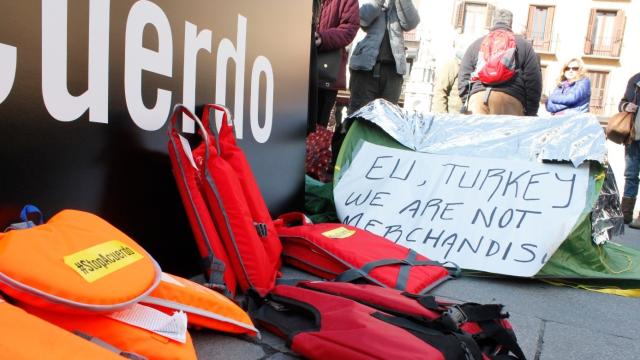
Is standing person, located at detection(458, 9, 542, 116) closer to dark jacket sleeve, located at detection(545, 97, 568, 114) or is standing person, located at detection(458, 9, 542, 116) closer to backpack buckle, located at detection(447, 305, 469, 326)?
dark jacket sleeve, located at detection(545, 97, 568, 114)

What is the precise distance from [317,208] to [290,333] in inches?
54.7

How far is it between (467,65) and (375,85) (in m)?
0.67

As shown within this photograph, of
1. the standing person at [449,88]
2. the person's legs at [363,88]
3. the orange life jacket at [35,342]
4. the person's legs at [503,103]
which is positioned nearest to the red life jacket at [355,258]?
the orange life jacket at [35,342]

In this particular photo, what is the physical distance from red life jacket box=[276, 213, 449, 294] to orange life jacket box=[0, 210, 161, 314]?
2.49 feet

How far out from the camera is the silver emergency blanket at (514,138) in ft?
6.79

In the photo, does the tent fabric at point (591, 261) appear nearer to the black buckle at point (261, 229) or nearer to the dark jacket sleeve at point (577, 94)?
the black buckle at point (261, 229)

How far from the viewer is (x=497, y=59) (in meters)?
3.12

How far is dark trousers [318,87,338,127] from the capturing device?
11.0 feet

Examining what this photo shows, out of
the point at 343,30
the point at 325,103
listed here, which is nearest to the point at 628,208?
the point at 325,103

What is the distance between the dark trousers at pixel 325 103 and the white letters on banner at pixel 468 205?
3.43 feet

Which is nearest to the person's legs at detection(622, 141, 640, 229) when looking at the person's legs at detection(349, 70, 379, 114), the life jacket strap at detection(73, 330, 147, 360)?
the person's legs at detection(349, 70, 379, 114)

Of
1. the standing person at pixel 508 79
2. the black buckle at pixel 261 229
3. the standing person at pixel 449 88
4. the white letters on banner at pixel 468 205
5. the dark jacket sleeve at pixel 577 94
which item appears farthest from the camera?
Answer: the standing person at pixel 449 88

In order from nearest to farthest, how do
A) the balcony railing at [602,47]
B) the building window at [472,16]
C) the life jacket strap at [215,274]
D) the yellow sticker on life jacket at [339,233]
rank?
the life jacket strap at [215,274] → the yellow sticker on life jacket at [339,233] → the balcony railing at [602,47] → the building window at [472,16]

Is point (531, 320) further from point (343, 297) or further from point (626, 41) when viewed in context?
point (626, 41)
